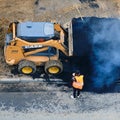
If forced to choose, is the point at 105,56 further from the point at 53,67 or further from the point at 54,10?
the point at 54,10

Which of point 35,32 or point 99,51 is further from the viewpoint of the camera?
point 99,51

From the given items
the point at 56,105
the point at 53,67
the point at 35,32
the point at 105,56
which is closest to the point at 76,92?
the point at 56,105

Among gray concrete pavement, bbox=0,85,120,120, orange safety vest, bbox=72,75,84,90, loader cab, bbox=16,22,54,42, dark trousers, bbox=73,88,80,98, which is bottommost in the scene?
gray concrete pavement, bbox=0,85,120,120

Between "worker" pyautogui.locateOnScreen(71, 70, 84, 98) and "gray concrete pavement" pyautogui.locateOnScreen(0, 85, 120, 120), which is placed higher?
"worker" pyautogui.locateOnScreen(71, 70, 84, 98)

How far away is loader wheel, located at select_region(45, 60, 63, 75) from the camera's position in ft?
56.6

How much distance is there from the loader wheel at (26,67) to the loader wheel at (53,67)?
1.93ft

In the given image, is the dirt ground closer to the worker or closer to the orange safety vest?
the worker

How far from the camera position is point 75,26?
1883 centimetres

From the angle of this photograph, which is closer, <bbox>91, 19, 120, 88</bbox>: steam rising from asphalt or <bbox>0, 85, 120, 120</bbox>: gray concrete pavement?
<bbox>0, 85, 120, 120</bbox>: gray concrete pavement

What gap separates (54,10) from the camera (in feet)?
68.5

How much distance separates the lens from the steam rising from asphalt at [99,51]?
1761 cm

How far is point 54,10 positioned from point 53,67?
454 cm

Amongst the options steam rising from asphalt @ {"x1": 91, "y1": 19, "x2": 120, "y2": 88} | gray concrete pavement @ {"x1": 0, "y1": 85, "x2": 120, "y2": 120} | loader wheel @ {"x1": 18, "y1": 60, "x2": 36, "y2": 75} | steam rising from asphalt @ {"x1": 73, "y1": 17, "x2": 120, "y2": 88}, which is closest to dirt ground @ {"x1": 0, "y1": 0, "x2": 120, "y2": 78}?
steam rising from asphalt @ {"x1": 73, "y1": 17, "x2": 120, "y2": 88}

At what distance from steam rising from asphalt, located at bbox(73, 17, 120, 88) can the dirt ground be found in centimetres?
198
